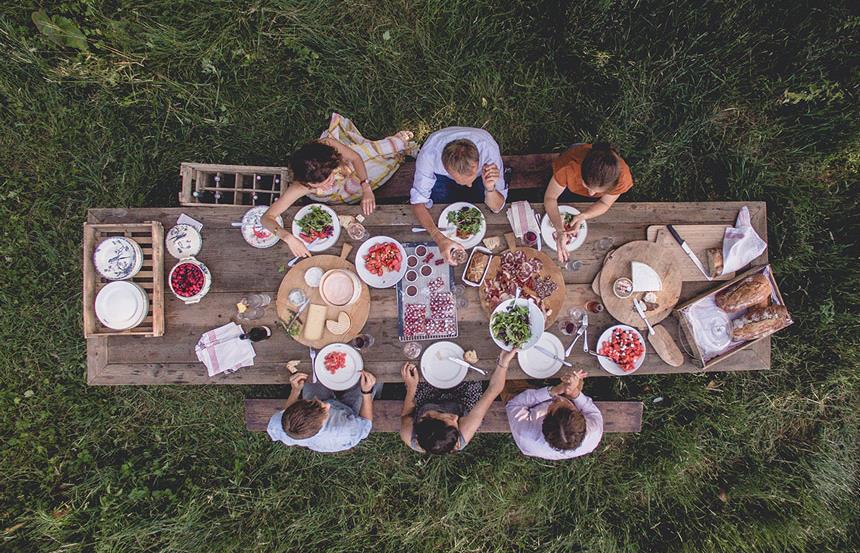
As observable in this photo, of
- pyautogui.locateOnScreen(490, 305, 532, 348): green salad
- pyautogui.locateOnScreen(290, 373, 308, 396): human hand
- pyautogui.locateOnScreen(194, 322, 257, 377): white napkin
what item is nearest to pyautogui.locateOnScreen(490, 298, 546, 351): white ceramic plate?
pyautogui.locateOnScreen(490, 305, 532, 348): green salad

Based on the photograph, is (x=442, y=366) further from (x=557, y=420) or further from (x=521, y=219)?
(x=521, y=219)

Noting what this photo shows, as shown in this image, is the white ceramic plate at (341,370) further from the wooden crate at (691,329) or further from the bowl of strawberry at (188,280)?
the wooden crate at (691,329)

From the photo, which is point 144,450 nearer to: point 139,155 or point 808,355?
point 139,155

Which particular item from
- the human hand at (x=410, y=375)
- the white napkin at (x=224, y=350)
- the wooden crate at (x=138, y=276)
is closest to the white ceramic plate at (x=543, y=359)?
the human hand at (x=410, y=375)

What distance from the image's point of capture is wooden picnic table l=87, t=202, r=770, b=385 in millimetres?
4793

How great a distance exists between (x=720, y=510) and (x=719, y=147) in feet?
15.5

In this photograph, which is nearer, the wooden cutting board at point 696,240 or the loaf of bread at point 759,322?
the loaf of bread at point 759,322

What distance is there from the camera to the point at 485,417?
17.0 feet

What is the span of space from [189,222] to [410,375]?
9.27 feet

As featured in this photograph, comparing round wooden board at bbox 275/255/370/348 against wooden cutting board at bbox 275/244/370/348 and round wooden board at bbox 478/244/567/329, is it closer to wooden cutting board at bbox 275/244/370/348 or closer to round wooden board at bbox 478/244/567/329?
wooden cutting board at bbox 275/244/370/348

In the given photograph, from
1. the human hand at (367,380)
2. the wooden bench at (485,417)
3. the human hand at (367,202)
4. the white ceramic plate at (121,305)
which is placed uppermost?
the human hand at (367,202)

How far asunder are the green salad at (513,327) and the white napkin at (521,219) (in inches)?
32.2

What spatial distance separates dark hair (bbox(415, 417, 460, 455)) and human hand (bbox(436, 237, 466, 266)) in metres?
1.59

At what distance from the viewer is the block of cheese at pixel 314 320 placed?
15.1 feet
